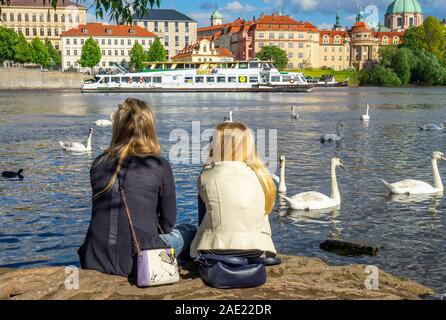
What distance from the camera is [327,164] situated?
1806cm

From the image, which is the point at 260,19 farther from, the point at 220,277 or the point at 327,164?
the point at 220,277

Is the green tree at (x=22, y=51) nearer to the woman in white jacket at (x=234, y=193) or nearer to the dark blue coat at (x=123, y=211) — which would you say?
the dark blue coat at (x=123, y=211)

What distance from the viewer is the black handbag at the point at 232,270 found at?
5031 millimetres

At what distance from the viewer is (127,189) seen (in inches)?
203

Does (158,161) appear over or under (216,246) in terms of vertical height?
over

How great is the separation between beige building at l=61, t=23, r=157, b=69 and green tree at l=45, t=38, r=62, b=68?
11.1 feet

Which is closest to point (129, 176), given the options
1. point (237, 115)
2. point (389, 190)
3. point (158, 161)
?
point (158, 161)

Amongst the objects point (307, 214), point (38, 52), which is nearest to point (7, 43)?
point (38, 52)

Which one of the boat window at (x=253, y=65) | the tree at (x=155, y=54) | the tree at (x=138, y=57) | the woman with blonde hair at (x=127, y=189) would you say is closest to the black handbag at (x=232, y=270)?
the woman with blonde hair at (x=127, y=189)

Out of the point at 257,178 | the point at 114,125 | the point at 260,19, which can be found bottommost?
the point at 257,178

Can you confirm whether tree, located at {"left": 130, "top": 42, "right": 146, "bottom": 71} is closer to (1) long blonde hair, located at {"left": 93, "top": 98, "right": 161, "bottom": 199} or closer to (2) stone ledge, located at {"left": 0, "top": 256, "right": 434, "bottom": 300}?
(2) stone ledge, located at {"left": 0, "top": 256, "right": 434, "bottom": 300}

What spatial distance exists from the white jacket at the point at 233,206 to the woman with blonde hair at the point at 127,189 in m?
0.40

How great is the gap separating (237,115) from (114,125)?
37.2 meters

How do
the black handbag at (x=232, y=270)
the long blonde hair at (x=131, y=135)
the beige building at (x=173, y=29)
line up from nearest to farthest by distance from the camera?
the black handbag at (x=232, y=270) → the long blonde hair at (x=131, y=135) → the beige building at (x=173, y=29)
